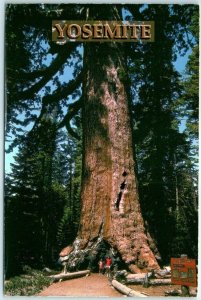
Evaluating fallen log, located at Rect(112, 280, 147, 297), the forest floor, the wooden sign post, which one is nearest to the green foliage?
the forest floor

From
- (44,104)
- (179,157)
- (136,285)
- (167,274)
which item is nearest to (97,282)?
(136,285)

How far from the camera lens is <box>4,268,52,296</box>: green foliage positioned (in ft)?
22.3

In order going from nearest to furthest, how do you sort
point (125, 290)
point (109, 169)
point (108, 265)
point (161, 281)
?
point (125, 290) → point (161, 281) → point (108, 265) → point (109, 169)

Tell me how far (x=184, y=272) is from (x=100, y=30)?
3430 mm

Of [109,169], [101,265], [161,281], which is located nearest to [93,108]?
[109,169]

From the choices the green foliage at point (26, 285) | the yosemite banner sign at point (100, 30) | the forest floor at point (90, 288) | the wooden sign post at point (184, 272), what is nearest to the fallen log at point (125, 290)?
the forest floor at point (90, 288)

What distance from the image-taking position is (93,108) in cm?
727

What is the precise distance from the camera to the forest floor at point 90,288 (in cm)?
672

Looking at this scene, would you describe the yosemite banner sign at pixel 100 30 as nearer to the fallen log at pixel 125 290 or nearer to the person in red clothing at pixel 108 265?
the person in red clothing at pixel 108 265

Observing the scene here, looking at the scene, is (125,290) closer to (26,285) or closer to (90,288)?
(90,288)

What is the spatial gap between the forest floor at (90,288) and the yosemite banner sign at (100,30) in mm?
3227

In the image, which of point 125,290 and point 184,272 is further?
point 184,272

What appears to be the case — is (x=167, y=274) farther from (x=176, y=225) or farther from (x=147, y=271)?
(x=176, y=225)

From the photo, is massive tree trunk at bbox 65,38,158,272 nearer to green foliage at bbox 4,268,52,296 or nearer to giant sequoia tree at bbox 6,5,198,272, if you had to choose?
giant sequoia tree at bbox 6,5,198,272
